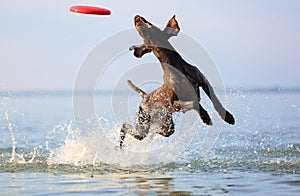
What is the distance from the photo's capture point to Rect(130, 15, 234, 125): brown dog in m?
9.53

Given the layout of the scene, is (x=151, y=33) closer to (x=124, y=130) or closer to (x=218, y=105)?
(x=218, y=105)

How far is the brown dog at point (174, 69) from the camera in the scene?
31.3ft

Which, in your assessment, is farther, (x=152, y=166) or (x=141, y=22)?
(x=152, y=166)

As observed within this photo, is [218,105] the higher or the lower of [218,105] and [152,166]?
the higher

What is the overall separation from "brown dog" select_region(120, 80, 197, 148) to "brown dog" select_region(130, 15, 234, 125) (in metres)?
0.13

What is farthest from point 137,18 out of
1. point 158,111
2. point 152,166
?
point 152,166

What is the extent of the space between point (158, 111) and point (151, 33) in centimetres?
131

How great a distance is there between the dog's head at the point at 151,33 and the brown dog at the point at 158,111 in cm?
72

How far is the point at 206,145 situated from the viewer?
13.4m

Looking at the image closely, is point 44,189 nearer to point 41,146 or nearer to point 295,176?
point 295,176

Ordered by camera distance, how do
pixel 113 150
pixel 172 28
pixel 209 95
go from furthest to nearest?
pixel 113 150 → pixel 209 95 → pixel 172 28

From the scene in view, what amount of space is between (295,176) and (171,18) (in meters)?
3.03

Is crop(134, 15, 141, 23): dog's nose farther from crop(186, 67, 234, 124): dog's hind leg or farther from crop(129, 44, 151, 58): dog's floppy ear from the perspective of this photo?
crop(186, 67, 234, 124): dog's hind leg

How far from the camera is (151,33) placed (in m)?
9.52
